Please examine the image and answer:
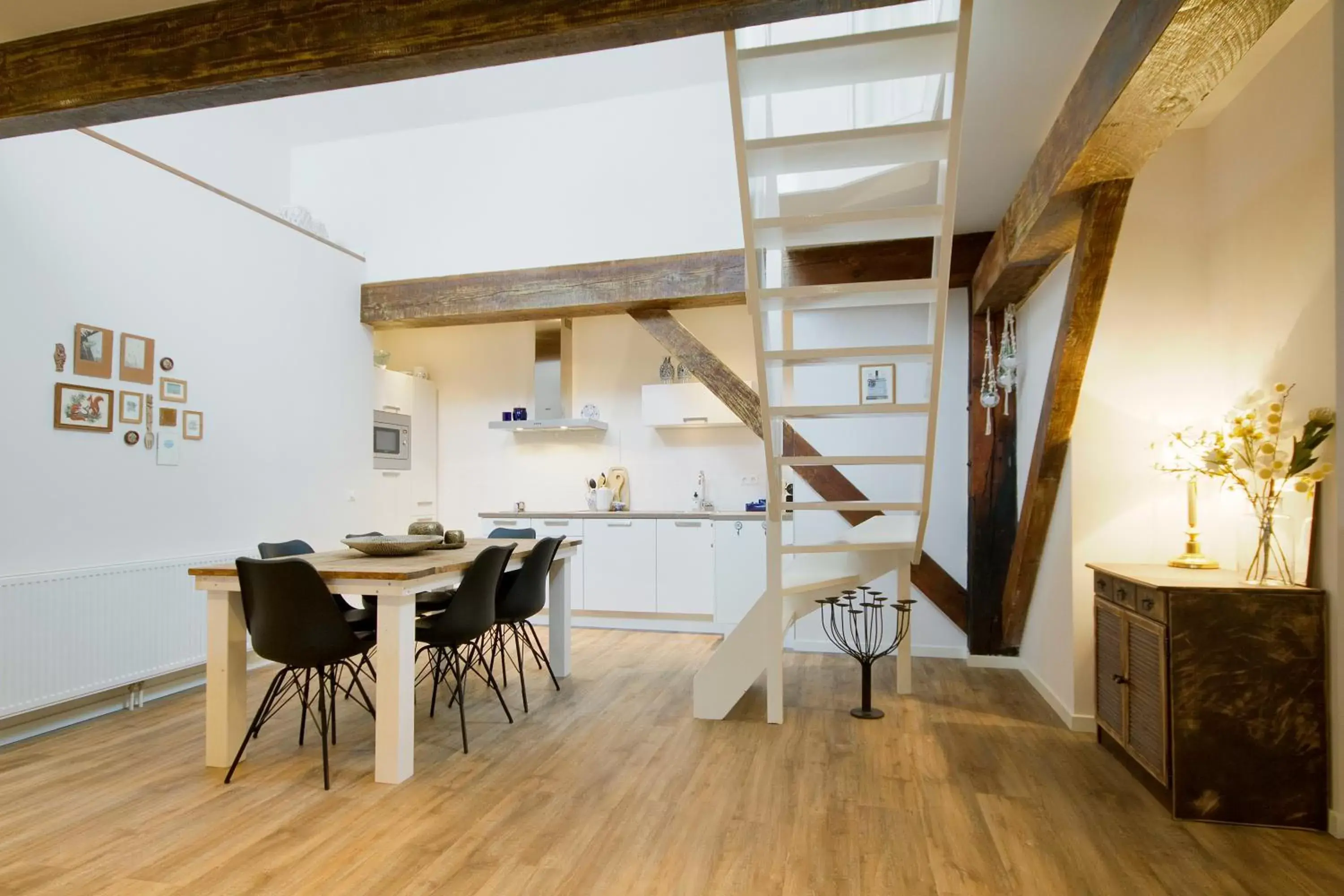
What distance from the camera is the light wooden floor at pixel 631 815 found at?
2.18 m

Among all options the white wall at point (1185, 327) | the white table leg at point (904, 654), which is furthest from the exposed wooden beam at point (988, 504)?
the white wall at point (1185, 327)

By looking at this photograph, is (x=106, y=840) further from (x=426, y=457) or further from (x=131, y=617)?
(x=426, y=457)

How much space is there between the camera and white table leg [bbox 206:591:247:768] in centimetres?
307

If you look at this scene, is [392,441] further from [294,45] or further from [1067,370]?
[1067,370]

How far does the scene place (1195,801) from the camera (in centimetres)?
254

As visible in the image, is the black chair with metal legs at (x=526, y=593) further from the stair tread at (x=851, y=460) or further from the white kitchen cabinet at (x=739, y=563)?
the white kitchen cabinet at (x=739, y=563)

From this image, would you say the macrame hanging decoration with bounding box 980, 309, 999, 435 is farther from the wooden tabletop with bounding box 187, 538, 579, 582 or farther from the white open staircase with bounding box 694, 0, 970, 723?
the wooden tabletop with bounding box 187, 538, 579, 582

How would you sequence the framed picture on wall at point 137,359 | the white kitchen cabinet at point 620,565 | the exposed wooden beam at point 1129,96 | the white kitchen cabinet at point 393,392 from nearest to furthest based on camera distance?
1. the exposed wooden beam at point 1129,96
2. the framed picture on wall at point 137,359
3. the white kitchen cabinet at point 620,565
4. the white kitchen cabinet at point 393,392

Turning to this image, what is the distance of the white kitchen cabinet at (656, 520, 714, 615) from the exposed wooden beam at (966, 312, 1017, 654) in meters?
1.84

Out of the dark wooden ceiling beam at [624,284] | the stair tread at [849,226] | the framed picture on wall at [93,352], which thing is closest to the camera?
the stair tread at [849,226]

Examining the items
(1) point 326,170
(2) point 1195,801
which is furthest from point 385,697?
(1) point 326,170

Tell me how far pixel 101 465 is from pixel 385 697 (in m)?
2.07

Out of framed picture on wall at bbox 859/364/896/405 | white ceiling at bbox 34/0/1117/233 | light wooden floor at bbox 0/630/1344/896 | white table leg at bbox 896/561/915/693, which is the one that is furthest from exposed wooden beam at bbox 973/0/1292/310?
light wooden floor at bbox 0/630/1344/896

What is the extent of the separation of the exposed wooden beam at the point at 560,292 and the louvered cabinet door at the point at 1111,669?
9.11ft
